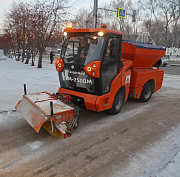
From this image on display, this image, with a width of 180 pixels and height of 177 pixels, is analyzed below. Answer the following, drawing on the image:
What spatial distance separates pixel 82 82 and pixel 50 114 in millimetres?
1402

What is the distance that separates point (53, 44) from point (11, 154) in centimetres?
1486

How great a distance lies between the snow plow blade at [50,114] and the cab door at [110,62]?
3.59ft

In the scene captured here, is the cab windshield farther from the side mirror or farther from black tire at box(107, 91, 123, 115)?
black tire at box(107, 91, 123, 115)

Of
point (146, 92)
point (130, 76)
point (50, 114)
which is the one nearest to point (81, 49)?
point (50, 114)

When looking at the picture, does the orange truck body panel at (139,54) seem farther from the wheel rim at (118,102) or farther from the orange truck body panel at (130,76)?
the wheel rim at (118,102)

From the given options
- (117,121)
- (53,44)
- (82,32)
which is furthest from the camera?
(53,44)

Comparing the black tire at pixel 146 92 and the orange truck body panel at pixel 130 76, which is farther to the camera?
the black tire at pixel 146 92

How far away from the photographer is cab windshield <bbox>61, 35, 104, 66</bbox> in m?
4.59

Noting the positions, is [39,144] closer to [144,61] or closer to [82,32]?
[82,32]

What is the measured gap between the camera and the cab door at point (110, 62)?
4699 millimetres

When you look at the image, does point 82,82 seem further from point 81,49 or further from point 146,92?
point 146,92

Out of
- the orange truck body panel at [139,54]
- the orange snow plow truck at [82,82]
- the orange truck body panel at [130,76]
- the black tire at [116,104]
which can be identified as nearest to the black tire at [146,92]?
the orange truck body panel at [130,76]

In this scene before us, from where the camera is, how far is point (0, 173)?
9.84 ft

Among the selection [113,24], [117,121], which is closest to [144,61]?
[117,121]
